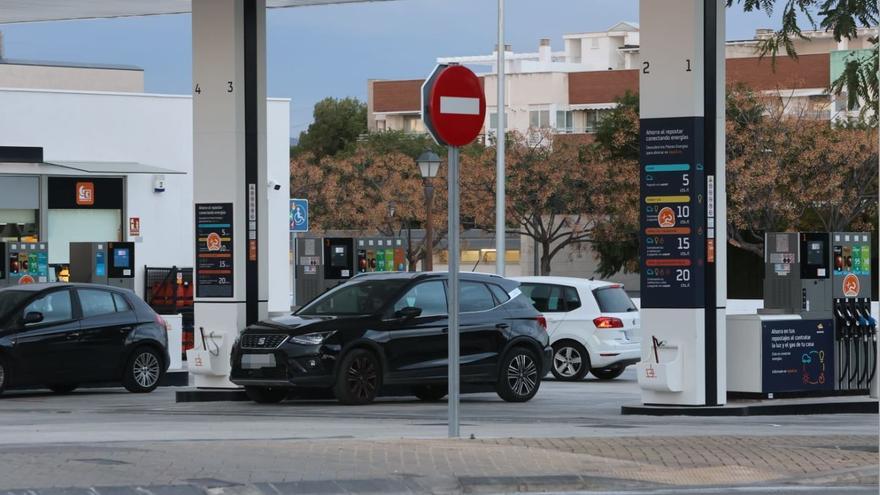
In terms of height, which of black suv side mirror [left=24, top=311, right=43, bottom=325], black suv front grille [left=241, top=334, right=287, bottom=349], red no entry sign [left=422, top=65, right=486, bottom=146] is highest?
red no entry sign [left=422, top=65, right=486, bottom=146]

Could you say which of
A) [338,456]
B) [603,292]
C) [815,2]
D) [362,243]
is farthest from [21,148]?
[338,456]

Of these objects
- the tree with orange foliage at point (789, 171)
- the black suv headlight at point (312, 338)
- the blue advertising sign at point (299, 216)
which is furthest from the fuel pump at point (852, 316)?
the tree with orange foliage at point (789, 171)

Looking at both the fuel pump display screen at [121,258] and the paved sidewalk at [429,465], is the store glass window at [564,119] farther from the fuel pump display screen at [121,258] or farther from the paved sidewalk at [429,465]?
the paved sidewalk at [429,465]

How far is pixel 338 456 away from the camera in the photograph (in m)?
11.8

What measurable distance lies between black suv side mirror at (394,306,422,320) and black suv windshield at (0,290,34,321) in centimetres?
518

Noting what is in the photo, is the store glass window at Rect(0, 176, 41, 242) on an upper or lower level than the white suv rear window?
upper

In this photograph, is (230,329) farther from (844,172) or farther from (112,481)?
(844,172)

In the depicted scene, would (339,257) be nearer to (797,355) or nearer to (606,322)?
(606,322)

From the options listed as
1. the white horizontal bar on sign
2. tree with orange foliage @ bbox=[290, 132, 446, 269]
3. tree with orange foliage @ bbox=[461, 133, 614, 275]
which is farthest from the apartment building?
the white horizontal bar on sign

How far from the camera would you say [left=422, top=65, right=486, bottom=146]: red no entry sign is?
41.4 feet

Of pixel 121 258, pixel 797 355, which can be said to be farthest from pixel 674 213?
pixel 121 258

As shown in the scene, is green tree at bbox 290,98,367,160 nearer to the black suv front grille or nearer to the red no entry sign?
the black suv front grille

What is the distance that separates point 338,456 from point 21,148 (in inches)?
1154

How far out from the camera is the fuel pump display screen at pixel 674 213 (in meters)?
17.7
